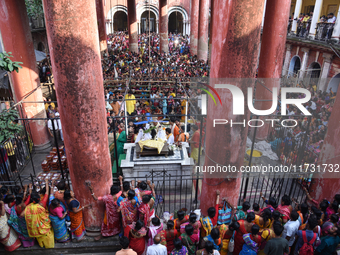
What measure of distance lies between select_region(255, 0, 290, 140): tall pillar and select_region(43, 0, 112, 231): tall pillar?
20.1ft

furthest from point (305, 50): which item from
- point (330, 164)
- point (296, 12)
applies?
point (330, 164)

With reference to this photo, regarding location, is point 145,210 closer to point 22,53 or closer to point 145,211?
point 145,211

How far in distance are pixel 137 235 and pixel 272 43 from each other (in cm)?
703

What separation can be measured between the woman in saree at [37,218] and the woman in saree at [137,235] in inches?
51.6

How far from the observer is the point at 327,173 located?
476 centimetres

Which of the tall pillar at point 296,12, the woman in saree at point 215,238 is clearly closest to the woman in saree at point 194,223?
the woman in saree at point 215,238

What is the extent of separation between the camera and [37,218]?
12.8ft

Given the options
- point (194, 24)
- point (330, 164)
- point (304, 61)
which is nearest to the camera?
point (330, 164)

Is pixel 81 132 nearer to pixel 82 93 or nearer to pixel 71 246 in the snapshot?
pixel 82 93

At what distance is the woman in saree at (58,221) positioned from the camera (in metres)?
3.91

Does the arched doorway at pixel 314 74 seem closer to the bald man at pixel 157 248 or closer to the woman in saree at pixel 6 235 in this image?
the bald man at pixel 157 248

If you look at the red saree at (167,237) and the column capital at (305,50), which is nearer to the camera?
the red saree at (167,237)

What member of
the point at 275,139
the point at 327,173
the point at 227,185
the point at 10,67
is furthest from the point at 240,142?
the point at 275,139

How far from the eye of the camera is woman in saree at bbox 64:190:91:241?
3.99 meters
